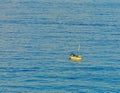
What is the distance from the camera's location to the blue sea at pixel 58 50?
88438mm

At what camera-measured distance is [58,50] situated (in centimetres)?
11150

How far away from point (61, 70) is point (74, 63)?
6.08 m

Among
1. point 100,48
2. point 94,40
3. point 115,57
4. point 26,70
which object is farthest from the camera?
point 94,40

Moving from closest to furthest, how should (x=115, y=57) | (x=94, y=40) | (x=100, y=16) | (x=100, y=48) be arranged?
(x=115, y=57) → (x=100, y=48) → (x=94, y=40) → (x=100, y=16)

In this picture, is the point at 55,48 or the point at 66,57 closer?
the point at 66,57

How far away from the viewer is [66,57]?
4163 inches

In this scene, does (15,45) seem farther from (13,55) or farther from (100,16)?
(100,16)

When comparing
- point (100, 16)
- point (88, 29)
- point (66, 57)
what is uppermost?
point (100, 16)

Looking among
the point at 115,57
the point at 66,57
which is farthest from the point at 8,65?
the point at 115,57

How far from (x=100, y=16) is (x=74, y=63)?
2331 inches

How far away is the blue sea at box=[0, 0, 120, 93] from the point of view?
290ft

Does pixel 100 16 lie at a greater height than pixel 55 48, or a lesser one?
greater

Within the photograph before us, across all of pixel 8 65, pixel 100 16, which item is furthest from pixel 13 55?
pixel 100 16

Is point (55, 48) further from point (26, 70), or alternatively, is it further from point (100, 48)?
point (26, 70)
